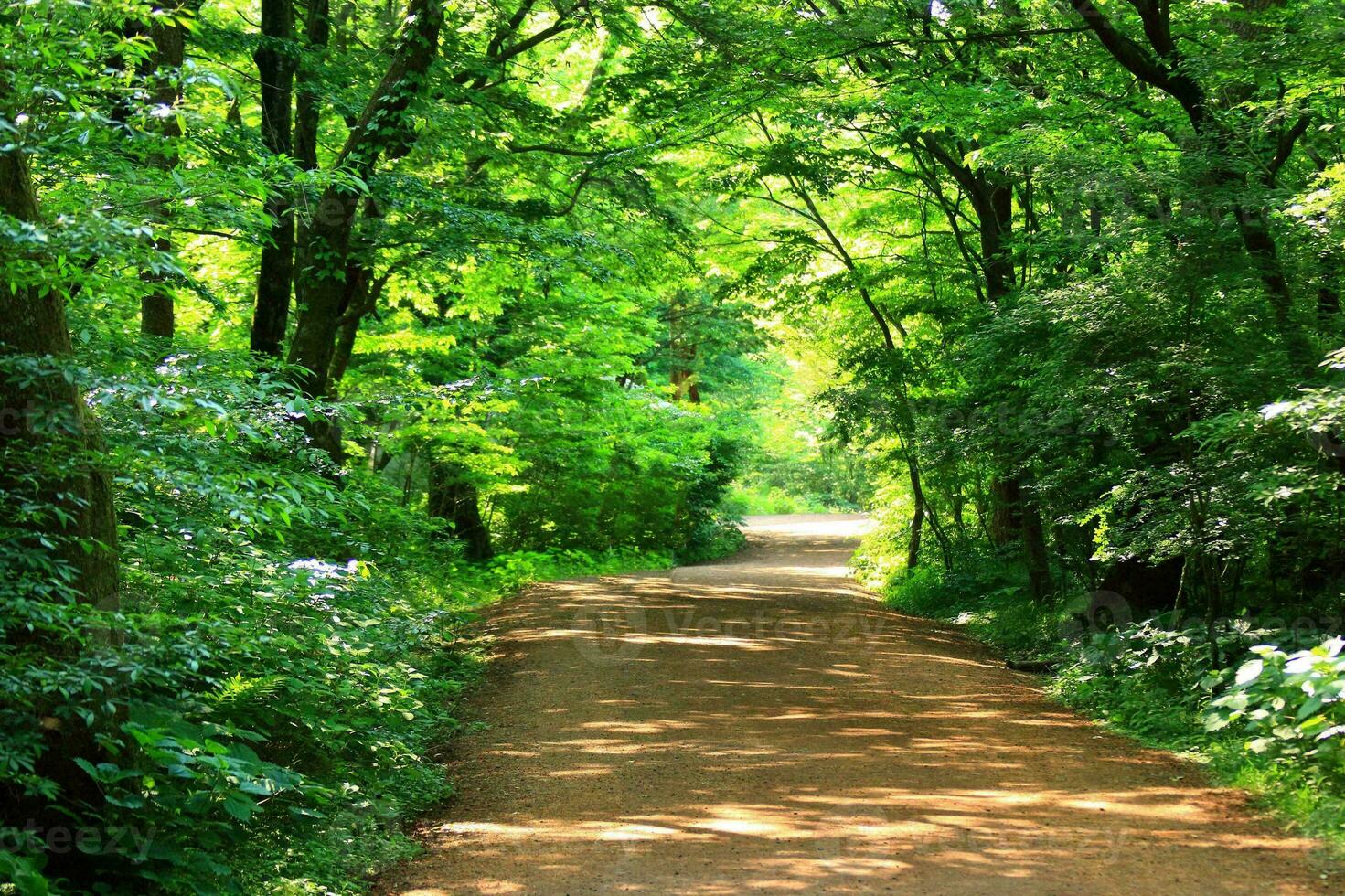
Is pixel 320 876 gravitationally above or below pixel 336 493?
below

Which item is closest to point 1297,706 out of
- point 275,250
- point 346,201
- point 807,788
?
point 807,788

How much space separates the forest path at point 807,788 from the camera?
16.9ft

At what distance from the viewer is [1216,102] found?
329 inches

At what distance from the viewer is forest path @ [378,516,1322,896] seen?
16.9 ft

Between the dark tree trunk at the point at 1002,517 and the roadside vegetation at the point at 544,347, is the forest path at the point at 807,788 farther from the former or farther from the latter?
the dark tree trunk at the point at 1002,517

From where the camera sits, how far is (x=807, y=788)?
21.8ft

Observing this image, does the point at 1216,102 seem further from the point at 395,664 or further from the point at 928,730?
the point at 395,664

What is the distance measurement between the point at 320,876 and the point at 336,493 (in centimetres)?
194

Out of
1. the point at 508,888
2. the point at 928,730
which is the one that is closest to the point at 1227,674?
the point at 928,730

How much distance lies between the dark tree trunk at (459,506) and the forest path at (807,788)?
6.49 metres

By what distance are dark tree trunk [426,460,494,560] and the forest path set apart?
21.3ft

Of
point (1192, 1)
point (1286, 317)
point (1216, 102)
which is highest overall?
point (1192, 1)

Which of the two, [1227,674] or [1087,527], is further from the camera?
[1087,527]

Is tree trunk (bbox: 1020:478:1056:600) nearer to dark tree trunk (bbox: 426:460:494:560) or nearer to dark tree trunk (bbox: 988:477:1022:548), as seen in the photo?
dark tree trunk (bbox: 988:477:1022:548)
